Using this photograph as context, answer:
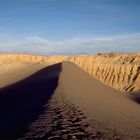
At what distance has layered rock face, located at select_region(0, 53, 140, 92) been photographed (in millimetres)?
77688

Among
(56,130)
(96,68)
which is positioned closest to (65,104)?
(56,130)

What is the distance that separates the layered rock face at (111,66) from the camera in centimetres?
7769

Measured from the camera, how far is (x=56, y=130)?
406 inches

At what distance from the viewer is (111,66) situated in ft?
280

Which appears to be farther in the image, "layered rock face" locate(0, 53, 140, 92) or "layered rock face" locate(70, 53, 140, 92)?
"layered rock face" locate(70, 53, 140, 92)

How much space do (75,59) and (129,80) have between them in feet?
70.7

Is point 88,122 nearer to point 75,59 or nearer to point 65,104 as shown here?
point 65,104

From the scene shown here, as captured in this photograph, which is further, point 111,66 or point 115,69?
point 111,66

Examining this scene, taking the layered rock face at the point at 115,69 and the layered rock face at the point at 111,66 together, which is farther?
the layered rock face at the point at 115,69

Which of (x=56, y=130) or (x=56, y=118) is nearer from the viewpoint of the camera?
(x=56, y=130)

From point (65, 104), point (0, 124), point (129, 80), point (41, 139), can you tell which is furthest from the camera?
point (129, 80)

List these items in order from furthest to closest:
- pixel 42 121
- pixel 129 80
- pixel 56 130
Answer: pixel 129 80 → pixel 42 121 → pixel 56 130

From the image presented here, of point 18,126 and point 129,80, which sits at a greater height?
point 18,126

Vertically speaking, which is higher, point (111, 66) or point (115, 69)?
point (111, 66)
